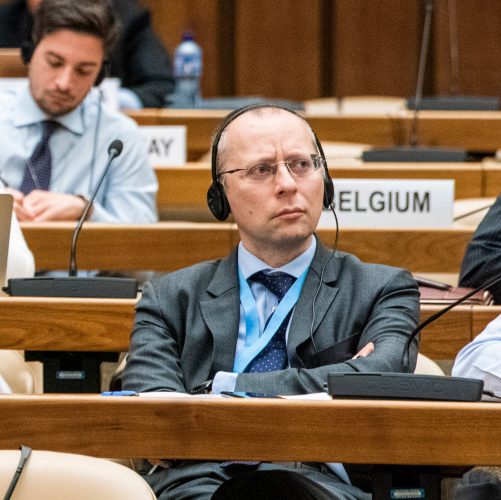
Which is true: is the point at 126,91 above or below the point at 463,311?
above

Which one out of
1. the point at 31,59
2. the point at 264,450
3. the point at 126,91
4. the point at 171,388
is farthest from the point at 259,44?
the point at 264,450

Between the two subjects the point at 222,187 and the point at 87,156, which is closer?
the point at 222,187

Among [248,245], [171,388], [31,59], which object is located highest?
[31,59]

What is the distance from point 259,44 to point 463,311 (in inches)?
162

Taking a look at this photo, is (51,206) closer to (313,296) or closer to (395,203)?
(395,203)

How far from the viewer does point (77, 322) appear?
2.68m

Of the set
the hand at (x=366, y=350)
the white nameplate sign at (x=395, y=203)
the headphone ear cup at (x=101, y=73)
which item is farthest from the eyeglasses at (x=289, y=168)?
the headphone ear cup at (x=101, y=73)

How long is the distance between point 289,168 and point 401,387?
68 centimetres

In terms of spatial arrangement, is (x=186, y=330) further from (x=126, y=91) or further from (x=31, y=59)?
(x=126, y=91)

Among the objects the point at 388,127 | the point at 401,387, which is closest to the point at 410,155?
the point at 388,127

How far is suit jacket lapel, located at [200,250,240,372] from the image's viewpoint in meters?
2.35

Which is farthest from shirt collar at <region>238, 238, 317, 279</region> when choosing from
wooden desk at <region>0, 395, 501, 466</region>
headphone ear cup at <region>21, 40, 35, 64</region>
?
headphone ear cup at <region>21, 40, 35, 64</region>

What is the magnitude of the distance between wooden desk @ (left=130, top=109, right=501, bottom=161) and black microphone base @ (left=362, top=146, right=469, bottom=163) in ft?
1.78

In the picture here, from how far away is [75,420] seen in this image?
1.86m
